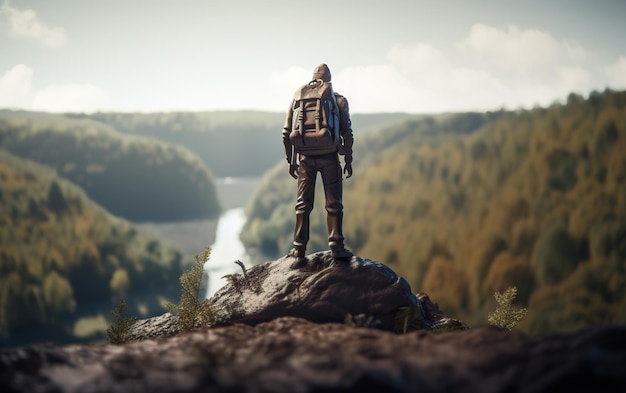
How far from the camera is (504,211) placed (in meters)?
15.4

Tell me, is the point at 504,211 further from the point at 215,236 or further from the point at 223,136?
the point at 223,136

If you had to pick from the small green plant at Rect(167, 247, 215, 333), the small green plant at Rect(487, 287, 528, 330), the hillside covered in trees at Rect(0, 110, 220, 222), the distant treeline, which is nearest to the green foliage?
the small green plant at Rect(487, 287, 528, 330)

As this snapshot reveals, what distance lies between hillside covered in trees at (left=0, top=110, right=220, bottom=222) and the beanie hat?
51.9 ft

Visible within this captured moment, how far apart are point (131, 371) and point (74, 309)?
13.3 metres

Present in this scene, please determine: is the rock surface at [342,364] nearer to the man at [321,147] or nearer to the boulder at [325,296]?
the boulder at [325,296]

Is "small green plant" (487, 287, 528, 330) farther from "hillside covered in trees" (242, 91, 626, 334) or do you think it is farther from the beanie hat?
"hillside covered in trees" (242, 91, 626, 334)

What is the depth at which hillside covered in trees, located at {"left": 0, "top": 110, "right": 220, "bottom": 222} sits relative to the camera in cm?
2030

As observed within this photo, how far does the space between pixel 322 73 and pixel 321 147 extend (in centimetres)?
97

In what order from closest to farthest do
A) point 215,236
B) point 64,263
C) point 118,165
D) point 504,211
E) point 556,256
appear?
point 556,256, point 504,211, point 64,263, point 118,165, point 215,236

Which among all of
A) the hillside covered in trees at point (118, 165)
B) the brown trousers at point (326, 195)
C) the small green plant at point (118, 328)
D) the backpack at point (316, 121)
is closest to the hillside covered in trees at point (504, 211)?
the hillside covered in trees at point (118, 165)

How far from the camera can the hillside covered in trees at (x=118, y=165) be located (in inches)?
799

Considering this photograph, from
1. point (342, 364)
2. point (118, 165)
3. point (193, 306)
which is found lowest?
point (193, 306)

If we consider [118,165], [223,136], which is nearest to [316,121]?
[118,165]

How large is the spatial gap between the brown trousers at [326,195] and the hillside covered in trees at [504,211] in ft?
29.9
